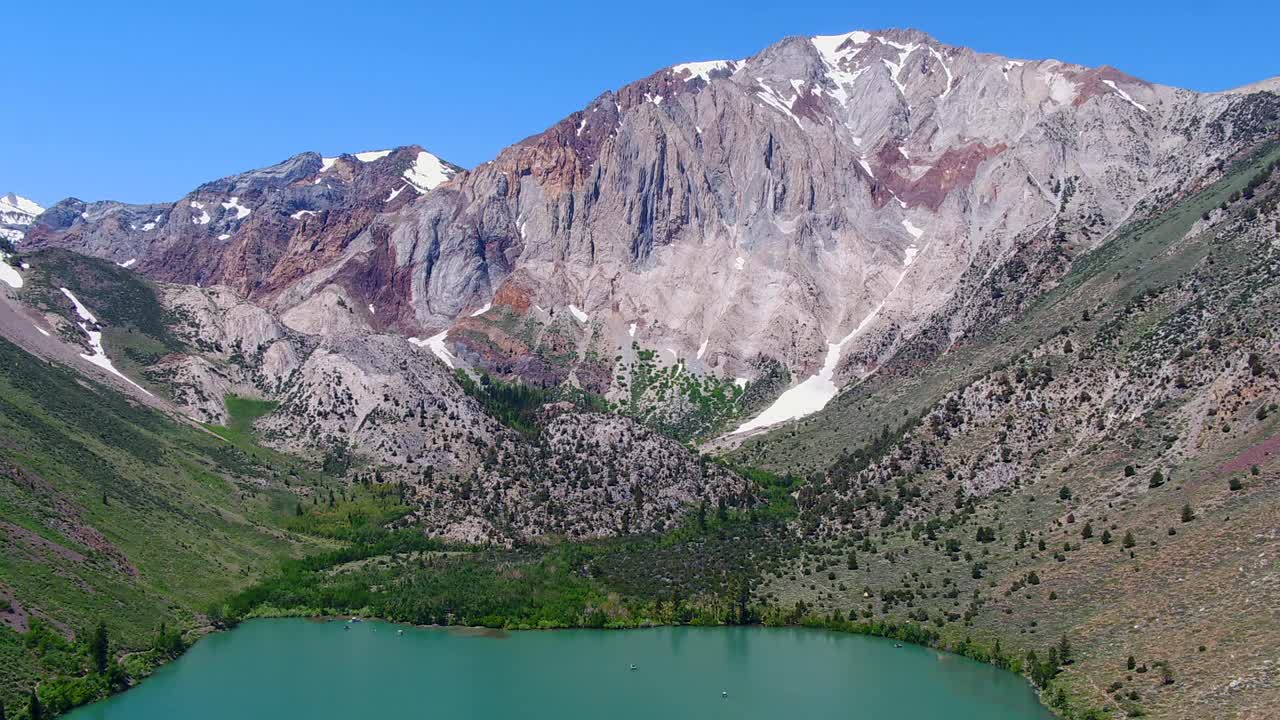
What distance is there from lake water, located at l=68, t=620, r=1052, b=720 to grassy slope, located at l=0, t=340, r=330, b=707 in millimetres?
6873

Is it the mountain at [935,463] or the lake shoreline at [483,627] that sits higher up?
the mountain at [935,463]

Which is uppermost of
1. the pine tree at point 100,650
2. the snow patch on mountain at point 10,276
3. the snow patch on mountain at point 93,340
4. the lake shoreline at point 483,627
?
the snow patch on mountain at point 10,276

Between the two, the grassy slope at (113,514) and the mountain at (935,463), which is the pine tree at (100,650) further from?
the mountain at (935,463)

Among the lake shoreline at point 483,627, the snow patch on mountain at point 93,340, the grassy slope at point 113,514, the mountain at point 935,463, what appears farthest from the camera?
the snow patch on mountain at point 93,340

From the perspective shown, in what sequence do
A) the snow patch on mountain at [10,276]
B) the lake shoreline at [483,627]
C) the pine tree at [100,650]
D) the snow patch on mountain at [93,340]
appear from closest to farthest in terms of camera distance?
the pine tree at [100,650], the lake shoreline at [483,627], the snow patch on mountain at [93,340], the snow patch on mountain at [10,276]

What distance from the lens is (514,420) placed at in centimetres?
17750

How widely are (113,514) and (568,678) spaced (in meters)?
52.8

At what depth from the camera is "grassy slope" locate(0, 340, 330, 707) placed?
3711 inches

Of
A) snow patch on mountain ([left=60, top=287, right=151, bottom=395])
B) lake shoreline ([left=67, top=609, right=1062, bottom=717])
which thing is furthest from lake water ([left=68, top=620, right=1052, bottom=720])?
snow patch on mountain ([left=60, top=287, right=151, bottom=395])

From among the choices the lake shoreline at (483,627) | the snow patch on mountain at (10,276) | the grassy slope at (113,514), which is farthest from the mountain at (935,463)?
the snow patch on mountain at (10,276)

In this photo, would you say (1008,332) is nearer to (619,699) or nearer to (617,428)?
(617,428)

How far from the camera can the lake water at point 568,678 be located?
83500 mm

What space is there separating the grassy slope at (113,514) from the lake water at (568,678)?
687 centimetres

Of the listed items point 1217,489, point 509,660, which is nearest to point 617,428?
point 509,660
